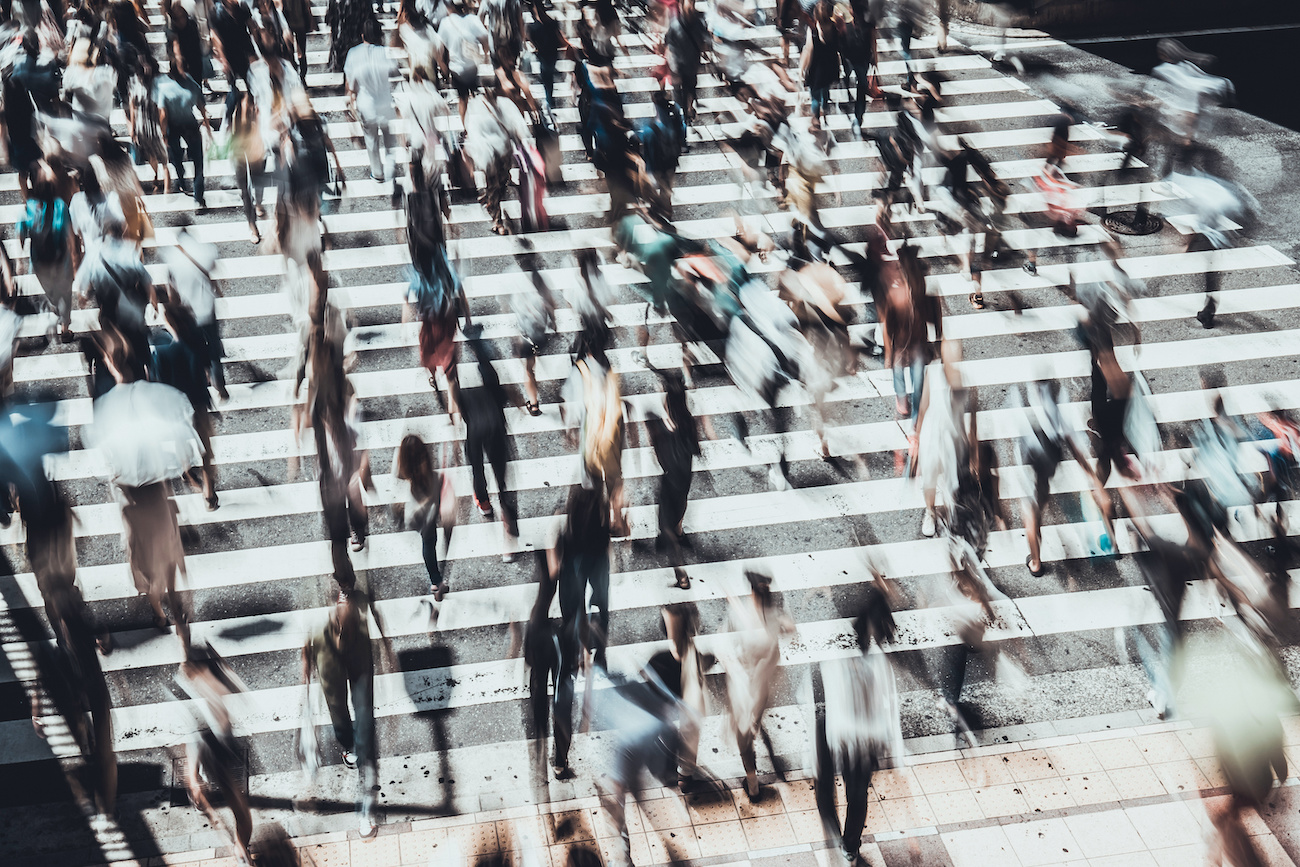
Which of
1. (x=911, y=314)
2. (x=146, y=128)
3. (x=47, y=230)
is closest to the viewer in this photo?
(x=911, y=314)

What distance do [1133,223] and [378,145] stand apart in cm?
966

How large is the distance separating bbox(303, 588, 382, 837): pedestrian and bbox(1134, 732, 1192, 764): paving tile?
16.9ft

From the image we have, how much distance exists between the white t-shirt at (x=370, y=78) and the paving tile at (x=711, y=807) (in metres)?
9.85

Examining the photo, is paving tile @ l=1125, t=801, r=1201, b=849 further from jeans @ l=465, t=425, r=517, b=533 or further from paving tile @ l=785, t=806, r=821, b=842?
jeans @ l=465, t=425, r=517, b=533

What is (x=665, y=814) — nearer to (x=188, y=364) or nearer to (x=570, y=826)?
(x=570, y=826)

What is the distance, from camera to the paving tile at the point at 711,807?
22.5ft

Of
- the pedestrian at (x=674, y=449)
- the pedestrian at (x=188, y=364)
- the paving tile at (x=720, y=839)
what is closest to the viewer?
the paving tile at (x=720, y=839)

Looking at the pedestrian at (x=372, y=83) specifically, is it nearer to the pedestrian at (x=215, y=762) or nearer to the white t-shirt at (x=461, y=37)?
the white t-shirt at (x=461, y=37)

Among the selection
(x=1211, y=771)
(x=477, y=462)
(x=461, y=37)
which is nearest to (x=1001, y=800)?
(x=1211, y=771)

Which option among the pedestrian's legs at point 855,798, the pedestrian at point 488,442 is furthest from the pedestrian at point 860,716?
the pedestrian at point 488,442

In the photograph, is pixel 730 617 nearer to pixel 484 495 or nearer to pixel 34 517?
pixel 484 495

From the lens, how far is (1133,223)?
43.2 feet

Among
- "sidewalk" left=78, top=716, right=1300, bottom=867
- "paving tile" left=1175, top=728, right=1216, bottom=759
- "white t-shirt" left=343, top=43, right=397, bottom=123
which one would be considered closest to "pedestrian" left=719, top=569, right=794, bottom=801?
"sidewalk" left=78, top=716, right=1300, bottom=867

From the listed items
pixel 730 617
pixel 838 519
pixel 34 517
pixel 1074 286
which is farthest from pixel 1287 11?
pixel 34 517
